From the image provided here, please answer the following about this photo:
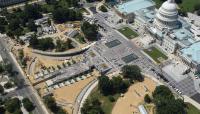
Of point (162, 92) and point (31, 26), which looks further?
point (31, 26)

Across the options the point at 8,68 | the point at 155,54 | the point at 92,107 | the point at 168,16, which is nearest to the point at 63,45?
the point at 8,68

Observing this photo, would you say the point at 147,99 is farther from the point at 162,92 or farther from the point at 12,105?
the point at 12,105

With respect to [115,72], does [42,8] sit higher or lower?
higher

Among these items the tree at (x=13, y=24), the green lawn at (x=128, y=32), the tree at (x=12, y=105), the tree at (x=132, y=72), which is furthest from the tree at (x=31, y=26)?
the tree at (x=132, y=72)

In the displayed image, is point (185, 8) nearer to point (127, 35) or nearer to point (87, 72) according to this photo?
point (127, 35)

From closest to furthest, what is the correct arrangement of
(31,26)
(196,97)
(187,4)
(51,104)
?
(51,104), (196,97), (31,26), (187,4)

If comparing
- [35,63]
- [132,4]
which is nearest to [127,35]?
[132,4]

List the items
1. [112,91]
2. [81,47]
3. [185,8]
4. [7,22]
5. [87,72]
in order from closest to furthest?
[112,91] → [87,72] → [81,47] → [7,22] → [185,8]

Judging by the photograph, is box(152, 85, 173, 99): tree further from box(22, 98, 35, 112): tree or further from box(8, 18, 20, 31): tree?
box(8, 18, 20, 31): tree
